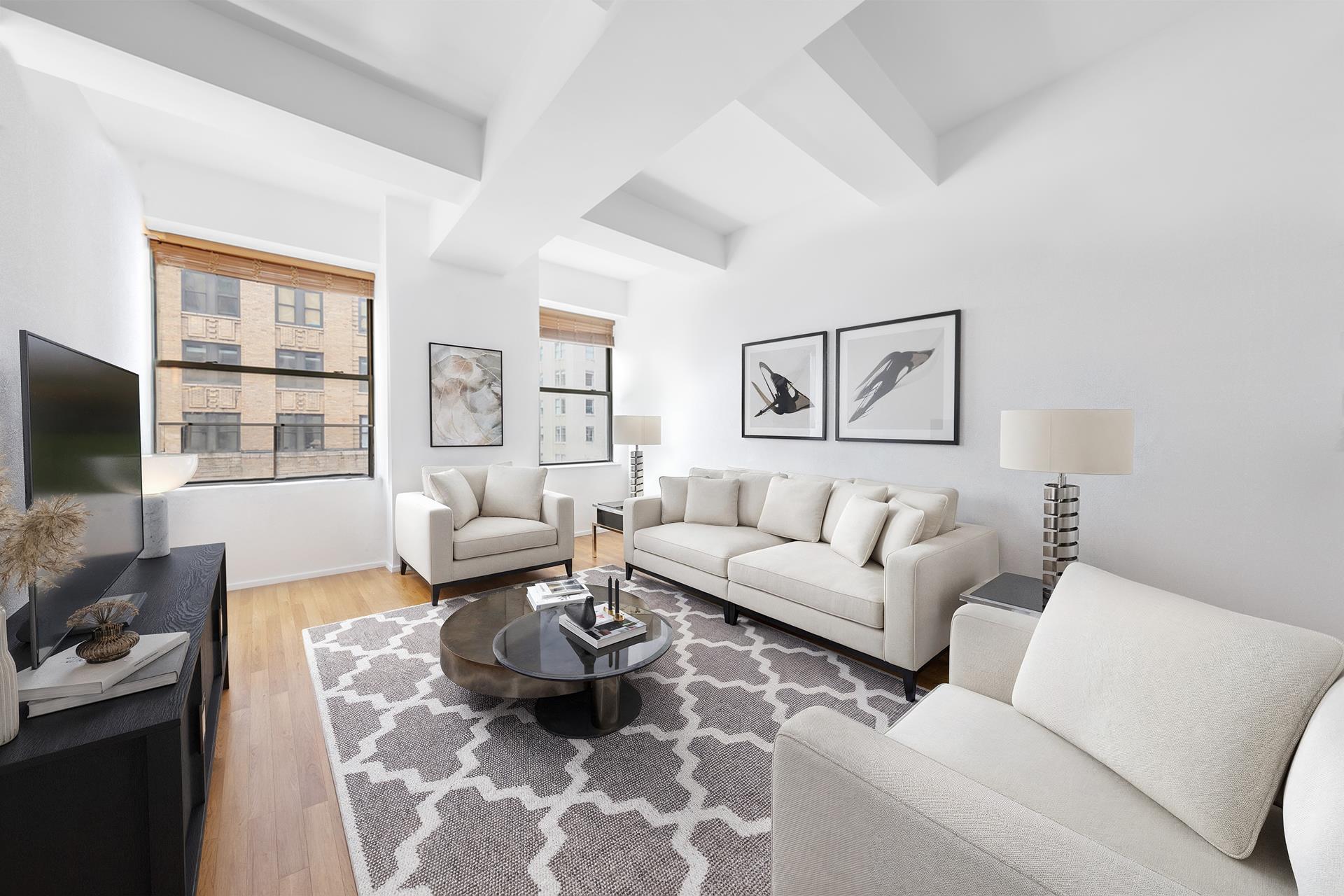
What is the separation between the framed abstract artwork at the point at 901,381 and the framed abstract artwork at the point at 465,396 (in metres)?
2.79

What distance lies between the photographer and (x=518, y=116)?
2.34 m

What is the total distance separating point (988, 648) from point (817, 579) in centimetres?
107

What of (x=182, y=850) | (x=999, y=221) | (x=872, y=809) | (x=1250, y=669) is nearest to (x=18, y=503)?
(x=182, y=850)

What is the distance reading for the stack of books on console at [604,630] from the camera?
192cm

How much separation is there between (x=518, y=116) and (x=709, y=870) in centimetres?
290

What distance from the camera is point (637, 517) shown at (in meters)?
3.62

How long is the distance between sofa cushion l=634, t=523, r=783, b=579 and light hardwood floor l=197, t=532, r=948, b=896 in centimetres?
111

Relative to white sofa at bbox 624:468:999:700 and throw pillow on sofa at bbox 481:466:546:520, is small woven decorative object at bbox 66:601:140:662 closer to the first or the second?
white sofa at bbox 624:468:999:700

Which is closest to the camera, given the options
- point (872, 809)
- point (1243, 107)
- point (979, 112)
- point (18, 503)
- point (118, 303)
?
point (872, 809)

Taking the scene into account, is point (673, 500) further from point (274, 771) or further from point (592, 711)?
point (274, 771)

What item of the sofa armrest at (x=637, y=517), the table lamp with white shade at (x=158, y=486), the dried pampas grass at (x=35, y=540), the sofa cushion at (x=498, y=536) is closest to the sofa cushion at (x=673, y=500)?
the sofa armrest at (x=637, y=517)

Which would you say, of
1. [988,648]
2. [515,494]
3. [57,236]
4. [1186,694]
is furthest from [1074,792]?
[57,236]

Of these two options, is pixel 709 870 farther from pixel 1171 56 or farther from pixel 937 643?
pixel 1171 56

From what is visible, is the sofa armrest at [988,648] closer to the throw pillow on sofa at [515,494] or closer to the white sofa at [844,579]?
the white sofa at [844,579]
